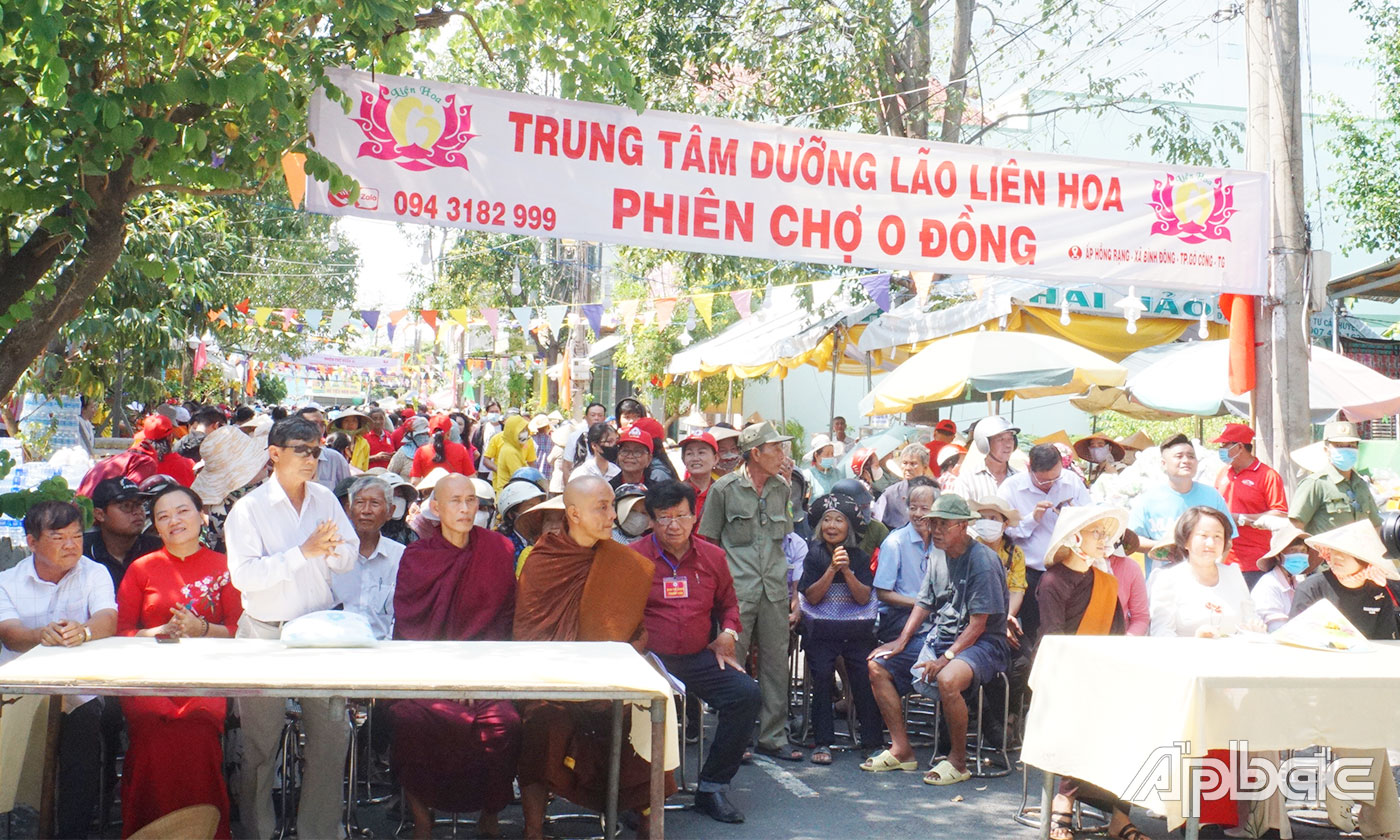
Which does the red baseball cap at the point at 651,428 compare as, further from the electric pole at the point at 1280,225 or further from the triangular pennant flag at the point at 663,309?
the triangular pennant flag at the point at 663,309

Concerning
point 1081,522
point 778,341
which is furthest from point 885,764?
point 778,341

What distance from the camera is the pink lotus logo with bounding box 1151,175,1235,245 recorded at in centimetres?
717

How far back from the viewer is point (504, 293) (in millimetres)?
30516

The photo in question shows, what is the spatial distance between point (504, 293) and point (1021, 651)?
2484cm

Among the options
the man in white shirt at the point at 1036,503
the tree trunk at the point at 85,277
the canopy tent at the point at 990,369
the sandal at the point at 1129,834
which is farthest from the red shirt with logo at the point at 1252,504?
the tree trunk at the point at 85,277

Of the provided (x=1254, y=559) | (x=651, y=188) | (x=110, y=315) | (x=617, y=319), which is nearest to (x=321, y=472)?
(x=110, y=315)

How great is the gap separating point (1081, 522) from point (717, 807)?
7.21 feet

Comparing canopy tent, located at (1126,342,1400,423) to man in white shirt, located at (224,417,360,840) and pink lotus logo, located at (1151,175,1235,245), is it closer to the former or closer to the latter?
pink lotus logo, located at (1151,175,1235,245)

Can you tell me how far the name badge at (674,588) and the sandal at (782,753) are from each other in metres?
1.35

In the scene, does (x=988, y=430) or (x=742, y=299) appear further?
(x=742, y=299)

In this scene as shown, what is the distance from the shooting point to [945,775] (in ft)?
20.7

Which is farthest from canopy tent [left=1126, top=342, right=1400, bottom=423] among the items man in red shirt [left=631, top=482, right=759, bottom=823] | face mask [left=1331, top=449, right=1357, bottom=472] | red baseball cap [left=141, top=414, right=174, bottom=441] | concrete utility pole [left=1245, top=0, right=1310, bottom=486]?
red baseball cap [left=141, top=414, right=174, bottom=441]

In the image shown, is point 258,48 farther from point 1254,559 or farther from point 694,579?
point 1254,559

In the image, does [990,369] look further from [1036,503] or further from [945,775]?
[945,775]
